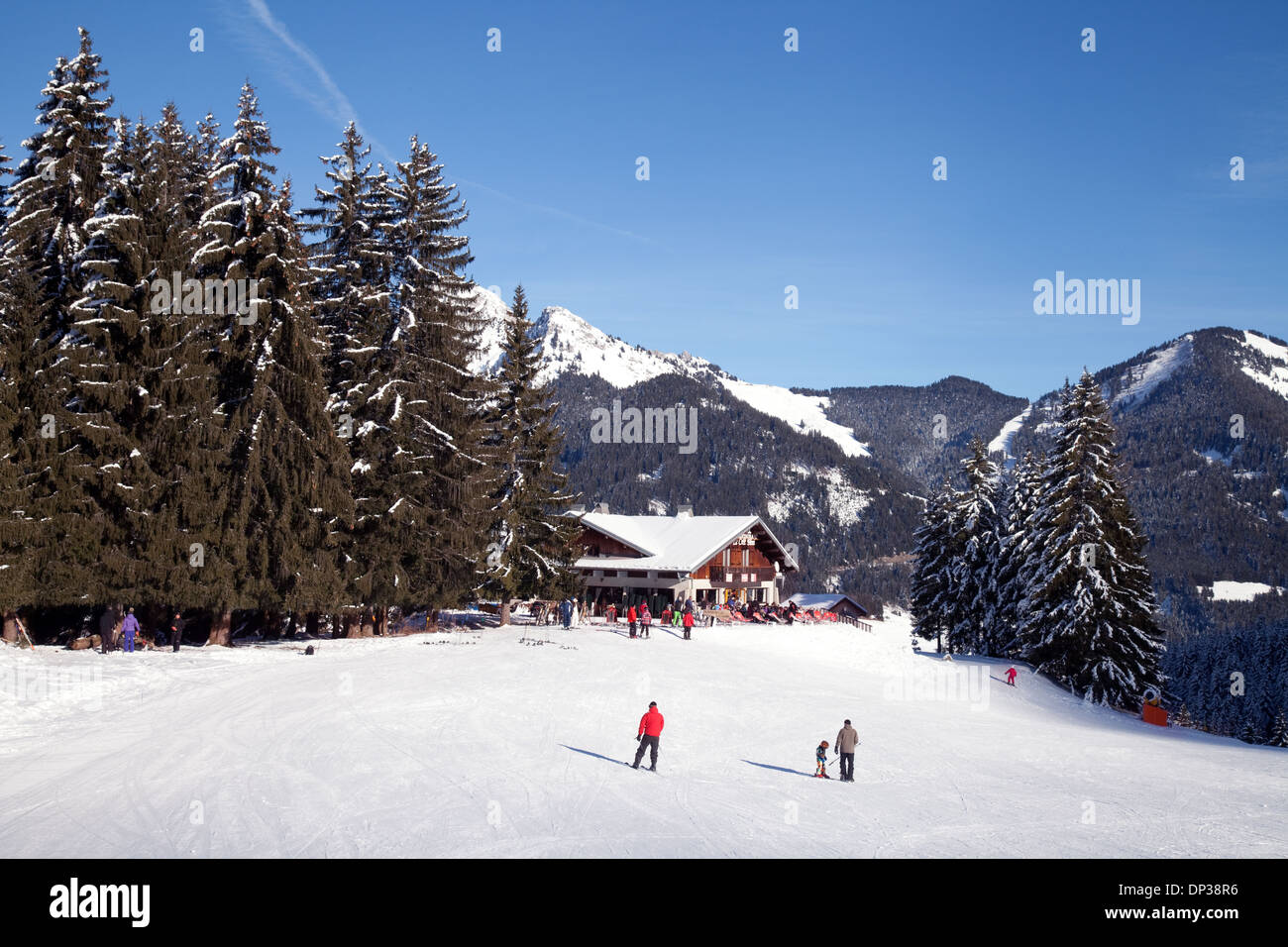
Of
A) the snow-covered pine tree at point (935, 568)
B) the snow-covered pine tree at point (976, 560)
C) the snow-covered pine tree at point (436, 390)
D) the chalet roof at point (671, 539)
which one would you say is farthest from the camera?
the snow-covered pine tree at point (935, 568)

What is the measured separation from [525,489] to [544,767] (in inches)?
929

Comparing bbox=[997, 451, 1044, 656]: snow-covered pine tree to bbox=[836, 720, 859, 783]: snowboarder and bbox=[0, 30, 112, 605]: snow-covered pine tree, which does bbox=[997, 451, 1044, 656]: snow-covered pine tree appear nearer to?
bbox=[836, 720, 859, 783]: snowboarder

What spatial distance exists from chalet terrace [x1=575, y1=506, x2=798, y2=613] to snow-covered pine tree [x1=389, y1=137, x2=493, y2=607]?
18.1 meters

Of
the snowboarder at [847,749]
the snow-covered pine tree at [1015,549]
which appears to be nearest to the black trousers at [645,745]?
the snowboarder at [847,749]

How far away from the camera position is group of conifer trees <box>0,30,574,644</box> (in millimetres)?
26344

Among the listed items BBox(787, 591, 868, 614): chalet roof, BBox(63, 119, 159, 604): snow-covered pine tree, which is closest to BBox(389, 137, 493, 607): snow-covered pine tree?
BBox(63, 119, 159, 604): snow-covered pine tree

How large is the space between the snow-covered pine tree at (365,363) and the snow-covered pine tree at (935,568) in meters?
36.3

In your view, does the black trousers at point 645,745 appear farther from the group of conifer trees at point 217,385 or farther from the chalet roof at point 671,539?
the chalet roof at point 671,539

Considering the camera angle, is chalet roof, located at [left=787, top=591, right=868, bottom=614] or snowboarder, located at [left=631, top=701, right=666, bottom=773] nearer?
snowboarder, located at [left=631, top=701, right=666, bottom=773]

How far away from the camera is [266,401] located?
28875 millimetres

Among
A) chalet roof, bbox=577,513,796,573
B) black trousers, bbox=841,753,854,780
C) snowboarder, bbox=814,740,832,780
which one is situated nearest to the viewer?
black trousers, bbox=841,753,854,780

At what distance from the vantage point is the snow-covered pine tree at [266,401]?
28.4 meters
